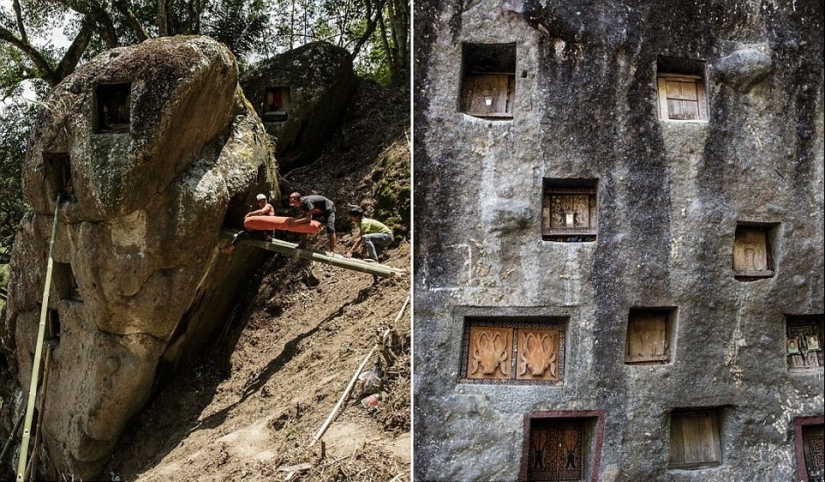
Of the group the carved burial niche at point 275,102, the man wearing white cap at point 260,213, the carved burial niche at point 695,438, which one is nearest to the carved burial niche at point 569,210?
the carved burial niche at point 695,438

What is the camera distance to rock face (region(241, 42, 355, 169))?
17109 mm

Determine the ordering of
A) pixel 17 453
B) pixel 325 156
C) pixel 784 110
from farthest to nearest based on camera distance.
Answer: pixel 325 156
pixel 17 453
pixel 784 110

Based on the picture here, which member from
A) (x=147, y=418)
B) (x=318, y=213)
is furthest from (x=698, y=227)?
(x=147, y=418)

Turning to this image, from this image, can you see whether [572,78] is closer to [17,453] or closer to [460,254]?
[460,254]

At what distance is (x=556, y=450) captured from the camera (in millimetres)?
8656

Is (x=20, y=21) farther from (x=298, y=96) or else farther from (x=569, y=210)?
(x=569, y=210)

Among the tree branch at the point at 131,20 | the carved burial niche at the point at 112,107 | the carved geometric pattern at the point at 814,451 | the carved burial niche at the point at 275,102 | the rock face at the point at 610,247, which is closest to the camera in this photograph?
the rock face at the point at 610,247

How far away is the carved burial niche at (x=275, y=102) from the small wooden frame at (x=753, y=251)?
11.6m

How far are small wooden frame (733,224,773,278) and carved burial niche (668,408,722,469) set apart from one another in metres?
1.90

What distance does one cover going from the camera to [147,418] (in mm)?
13312

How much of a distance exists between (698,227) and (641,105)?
1729 millimetres

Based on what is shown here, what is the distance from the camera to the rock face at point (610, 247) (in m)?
8.45

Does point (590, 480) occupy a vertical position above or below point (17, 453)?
above

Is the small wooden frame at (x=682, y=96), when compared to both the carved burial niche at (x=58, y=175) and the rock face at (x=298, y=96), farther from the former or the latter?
the rock face at (x=298, y=96)
